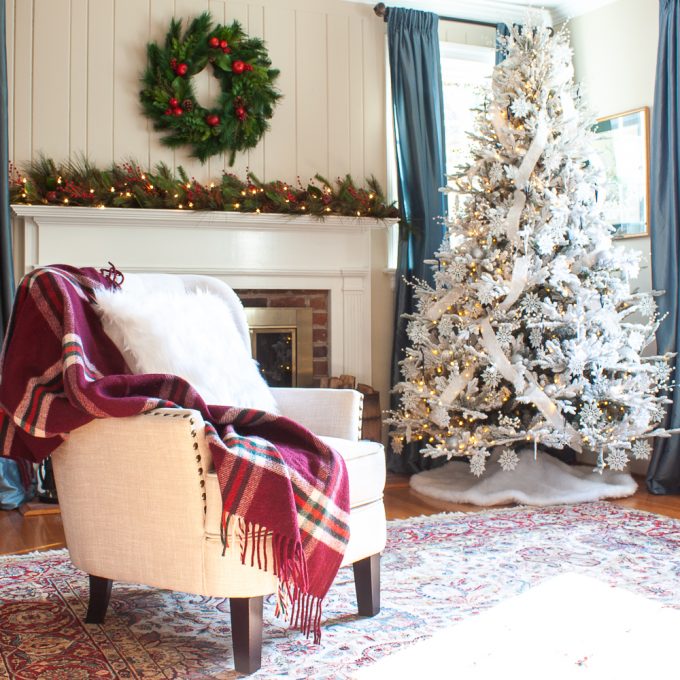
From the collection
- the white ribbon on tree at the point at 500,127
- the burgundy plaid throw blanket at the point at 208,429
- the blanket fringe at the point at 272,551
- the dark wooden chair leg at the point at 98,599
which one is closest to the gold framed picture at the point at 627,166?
the white ribbon on tree at the point at 500,127

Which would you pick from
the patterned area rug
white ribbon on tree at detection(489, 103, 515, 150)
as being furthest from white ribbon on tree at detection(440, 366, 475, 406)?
white ribbon on tree at detection(489, 103, 515, 150)

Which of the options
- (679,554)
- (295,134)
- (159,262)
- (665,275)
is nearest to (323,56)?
(295,134)

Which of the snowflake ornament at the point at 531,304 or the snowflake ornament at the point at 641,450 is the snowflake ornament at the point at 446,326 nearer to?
the snowflake ornament at the point at 531,304

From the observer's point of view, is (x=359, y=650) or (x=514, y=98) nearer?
(x=359, y=650)

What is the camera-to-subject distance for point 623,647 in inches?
77.0

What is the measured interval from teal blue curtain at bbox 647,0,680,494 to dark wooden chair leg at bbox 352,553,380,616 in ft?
7.45

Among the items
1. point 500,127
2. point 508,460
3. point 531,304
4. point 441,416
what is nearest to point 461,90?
point 500,127

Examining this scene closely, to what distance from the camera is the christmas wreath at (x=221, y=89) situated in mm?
4469

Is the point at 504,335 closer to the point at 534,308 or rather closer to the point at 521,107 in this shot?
the point at 534,308

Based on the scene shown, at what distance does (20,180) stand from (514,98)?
2.40 m

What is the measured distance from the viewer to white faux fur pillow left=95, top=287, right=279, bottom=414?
244 cm

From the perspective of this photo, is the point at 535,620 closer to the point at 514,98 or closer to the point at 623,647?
the point at 623,647

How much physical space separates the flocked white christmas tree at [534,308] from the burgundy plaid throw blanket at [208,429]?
1.93 metres

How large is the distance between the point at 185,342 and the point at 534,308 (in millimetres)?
2042
